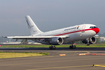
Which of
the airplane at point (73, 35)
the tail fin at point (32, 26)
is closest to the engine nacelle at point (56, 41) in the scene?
the airplane at point (73, 35)

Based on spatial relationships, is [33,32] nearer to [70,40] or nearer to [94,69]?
[70,40]

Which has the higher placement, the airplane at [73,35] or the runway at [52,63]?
the airplane at [73,35]

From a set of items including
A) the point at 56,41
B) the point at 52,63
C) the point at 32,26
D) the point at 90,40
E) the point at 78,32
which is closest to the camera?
the point at 52,63

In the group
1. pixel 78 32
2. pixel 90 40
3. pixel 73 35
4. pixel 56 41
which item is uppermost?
pixel 78 32

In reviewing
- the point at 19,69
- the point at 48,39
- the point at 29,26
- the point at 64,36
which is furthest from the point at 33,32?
the point at 19,69

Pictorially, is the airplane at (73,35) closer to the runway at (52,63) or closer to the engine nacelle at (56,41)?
the engine nacelle at (56,41)

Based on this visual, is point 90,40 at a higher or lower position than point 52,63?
higher

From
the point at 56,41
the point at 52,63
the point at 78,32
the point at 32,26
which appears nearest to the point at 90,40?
the point at 78,32

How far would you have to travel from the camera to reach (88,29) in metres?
55.9

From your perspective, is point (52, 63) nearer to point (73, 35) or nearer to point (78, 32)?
point (78, 32)

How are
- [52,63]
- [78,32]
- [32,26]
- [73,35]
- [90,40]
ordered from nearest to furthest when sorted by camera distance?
1. [52,63]
2. [78,32]
3. [73,35]
4. [90,40]
5. [32,26]

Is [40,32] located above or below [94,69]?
above

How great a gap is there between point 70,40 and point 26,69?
43.8 metres

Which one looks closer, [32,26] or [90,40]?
[90,40]
